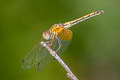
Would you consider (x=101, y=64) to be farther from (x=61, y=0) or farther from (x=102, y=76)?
(x=61, y=0)

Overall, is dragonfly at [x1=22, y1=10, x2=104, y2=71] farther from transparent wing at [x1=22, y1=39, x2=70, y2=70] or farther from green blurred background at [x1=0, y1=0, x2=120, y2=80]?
green blurred background at [x1=0, y1=0, x2=120, y2=80]

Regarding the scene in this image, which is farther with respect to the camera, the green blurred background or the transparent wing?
the green blurred background

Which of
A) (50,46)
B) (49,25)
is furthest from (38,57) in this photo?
(49,25)

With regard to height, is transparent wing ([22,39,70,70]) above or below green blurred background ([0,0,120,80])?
below

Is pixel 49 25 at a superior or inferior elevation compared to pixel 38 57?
superior

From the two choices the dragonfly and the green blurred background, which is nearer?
the dragonfly

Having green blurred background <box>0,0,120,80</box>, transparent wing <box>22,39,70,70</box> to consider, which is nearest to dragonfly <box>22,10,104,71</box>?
transparent wing <box>22,39,70,70</box>

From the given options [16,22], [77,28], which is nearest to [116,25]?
[77,28]

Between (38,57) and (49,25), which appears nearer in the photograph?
(38,57)

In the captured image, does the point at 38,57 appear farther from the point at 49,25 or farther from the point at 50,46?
the point at 49,25
